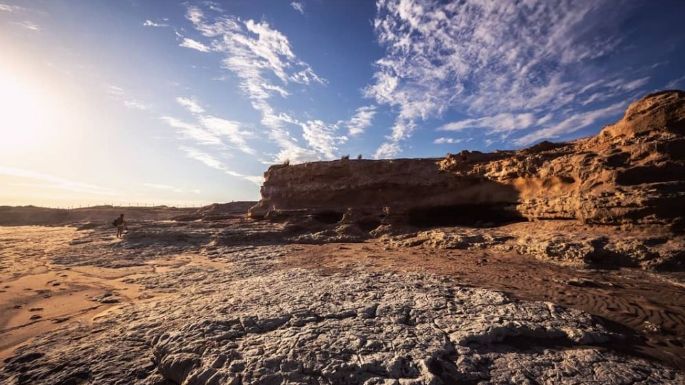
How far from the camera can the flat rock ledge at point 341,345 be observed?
4043 millimetres

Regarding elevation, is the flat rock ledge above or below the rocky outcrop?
below

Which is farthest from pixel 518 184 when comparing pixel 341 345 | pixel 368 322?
pixel 341 345

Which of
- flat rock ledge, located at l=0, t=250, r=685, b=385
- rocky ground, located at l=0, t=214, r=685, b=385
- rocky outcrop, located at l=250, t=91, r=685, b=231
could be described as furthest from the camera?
rocky outcrop, located at l=250, t=91, r=685, b=231

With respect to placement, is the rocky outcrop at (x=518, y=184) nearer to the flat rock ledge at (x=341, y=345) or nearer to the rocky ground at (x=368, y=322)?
the rocky ground at (x=368, y=322)

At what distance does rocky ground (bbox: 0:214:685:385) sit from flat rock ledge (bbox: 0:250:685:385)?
0.02 m

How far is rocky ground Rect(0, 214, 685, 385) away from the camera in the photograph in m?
4.17

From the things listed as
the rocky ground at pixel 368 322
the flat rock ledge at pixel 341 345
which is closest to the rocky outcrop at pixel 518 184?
the rocky ground at pixel 368 322

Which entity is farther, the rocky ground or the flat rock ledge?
the rocky ground

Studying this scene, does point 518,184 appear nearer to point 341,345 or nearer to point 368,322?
point 368,322

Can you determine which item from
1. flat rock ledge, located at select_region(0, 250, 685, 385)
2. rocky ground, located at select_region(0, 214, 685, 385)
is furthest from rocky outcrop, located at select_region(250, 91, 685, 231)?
flat rock ledge, located at select_region(0, 250, 685, 385)

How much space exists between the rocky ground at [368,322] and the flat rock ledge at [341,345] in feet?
0.07

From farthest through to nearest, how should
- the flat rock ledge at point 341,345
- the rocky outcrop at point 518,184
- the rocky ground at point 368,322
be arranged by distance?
the rocky outcrop at point 518,184
the rocky ground at point 368,322
the flat rock ledge at point 341,345

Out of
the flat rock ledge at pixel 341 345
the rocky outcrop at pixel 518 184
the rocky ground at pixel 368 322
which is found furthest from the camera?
the rocky outcrop at pixel 518 184

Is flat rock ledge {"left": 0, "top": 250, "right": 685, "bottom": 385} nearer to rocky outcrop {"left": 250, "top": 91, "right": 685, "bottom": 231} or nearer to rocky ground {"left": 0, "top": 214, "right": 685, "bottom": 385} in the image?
rocky ground {"left": 0, "top": 214, "right": 685, "bottom": 385}
